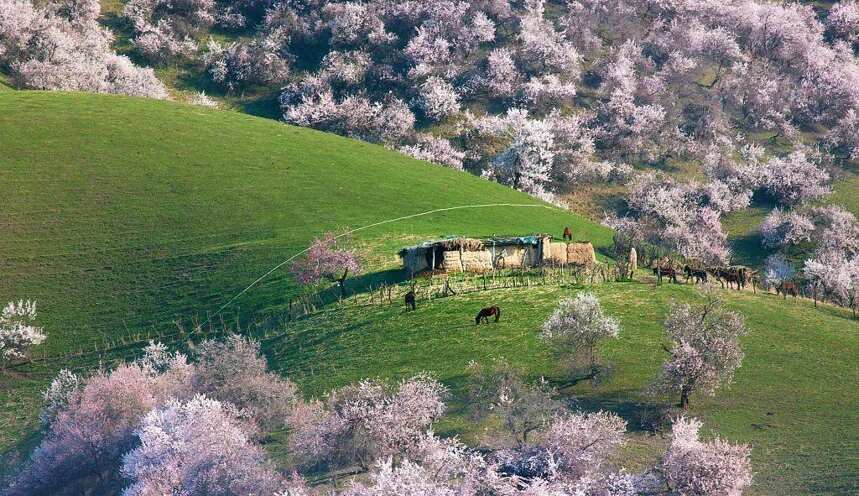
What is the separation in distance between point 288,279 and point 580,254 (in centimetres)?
2253

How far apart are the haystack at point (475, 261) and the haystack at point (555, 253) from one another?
429 centimetres

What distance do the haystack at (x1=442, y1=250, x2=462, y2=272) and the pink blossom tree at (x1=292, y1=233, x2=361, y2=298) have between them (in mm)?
7055

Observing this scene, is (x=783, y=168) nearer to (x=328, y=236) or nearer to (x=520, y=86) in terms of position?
(x=520, y=86)

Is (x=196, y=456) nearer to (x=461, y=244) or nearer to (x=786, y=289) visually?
(x=461, y=244)

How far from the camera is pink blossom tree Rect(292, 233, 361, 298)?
3078 inches

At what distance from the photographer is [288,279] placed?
79.0m

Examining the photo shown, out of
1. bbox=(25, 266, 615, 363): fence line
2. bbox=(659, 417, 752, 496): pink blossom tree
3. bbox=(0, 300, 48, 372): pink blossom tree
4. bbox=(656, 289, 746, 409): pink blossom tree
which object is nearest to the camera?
bbox=(659, 417, 752, 496): pink blossom tree

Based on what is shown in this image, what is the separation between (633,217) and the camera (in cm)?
12194

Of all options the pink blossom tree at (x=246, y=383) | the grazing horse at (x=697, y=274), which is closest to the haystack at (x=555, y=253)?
the grazing horse at (x=697, y=274)

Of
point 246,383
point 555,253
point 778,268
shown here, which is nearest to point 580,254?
point 555,253

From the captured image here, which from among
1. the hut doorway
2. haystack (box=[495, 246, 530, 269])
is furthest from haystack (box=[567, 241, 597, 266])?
the hut doorway

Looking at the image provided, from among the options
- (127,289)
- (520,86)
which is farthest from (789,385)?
(520,86)

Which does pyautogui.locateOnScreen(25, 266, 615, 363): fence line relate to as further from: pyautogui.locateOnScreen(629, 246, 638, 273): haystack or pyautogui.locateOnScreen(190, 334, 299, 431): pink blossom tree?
pyautogui.locateOnScreen(190, 334, 299, 431): pink blossom tree

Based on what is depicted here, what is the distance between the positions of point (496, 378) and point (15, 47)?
10283 centimetres
